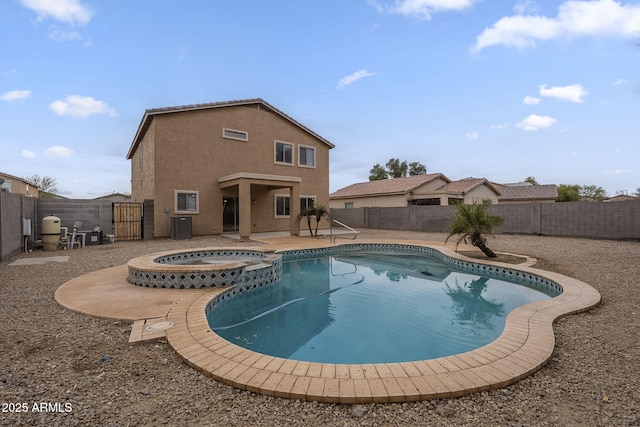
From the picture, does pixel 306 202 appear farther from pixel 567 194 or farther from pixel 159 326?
pixel 567 194

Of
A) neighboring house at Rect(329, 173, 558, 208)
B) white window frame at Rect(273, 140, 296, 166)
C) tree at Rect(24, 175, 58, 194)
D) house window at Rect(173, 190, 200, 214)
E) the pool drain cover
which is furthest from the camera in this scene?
tree at Rect(24, 175, 58, 194)

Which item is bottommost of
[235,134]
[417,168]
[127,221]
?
[127,221]

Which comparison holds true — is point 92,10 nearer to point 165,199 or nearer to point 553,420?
point 165,199

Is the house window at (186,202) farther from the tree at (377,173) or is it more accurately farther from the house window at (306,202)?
the tree at (377,173)

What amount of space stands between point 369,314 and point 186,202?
12.8 meters

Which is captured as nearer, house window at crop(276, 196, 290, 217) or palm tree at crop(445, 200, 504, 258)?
palm tree at crop(445, 200, 504, 258)

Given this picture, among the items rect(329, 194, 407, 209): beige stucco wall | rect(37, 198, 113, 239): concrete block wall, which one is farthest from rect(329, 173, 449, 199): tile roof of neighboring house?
rect(37, 198, 113, 239): concrete block wall

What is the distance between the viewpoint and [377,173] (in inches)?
1785

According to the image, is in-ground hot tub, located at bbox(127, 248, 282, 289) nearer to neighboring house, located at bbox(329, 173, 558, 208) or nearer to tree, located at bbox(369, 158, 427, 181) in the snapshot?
neighboring house, located at bbox(329, 173, 558, 208)

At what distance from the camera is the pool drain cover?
3.80 m

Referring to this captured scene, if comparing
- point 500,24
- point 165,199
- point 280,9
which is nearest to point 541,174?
point 500,24

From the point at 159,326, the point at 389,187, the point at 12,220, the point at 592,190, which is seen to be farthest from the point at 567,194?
the point at 12,220

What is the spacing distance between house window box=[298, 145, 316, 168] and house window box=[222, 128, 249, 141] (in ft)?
11.9

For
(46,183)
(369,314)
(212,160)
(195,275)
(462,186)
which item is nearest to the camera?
(369,314)
